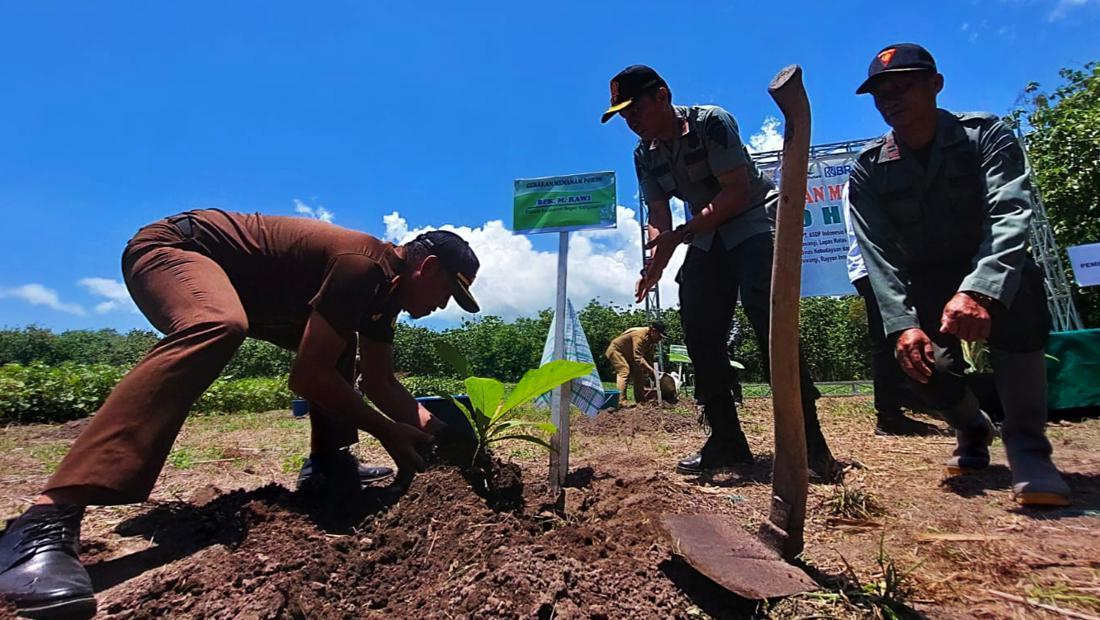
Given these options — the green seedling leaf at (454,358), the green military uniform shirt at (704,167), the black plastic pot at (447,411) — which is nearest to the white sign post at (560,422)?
the green seedling leaf at (454,358)

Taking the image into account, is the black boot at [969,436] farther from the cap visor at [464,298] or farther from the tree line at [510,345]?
the tree line at [510,345]

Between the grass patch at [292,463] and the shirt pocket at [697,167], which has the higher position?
the shirt pocket at [697,167]

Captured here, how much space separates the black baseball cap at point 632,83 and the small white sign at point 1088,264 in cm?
803

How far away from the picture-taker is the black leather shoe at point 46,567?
131 cm

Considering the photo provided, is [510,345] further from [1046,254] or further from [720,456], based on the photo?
[720,456]

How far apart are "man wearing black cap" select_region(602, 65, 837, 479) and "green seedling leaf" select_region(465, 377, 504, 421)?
1134 mm

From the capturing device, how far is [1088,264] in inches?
296

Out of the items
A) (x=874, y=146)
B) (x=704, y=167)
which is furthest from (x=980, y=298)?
(x=704, y=167)

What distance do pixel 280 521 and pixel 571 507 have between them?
100 cm

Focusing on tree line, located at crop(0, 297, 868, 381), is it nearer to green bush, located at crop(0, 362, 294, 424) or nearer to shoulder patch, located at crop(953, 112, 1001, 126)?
green bush, located at crop(0, 362, 294, 424)

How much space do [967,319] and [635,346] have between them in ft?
24.1

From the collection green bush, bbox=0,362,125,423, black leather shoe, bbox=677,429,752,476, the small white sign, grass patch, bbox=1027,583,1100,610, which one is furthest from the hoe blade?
green bush, bbox=0,362,125,423

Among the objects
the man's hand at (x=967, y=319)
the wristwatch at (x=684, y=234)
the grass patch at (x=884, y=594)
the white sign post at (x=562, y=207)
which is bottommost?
the grass patch at (x=884, y=594)

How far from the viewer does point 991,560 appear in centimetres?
159
